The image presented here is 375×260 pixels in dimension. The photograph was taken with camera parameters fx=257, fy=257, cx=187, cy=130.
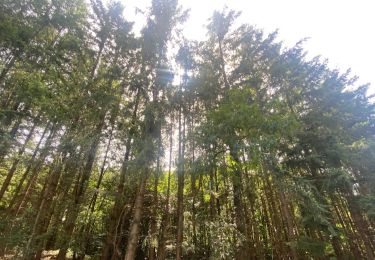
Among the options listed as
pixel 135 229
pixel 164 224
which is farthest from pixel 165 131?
pixel 135 229

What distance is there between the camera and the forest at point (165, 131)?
32.7 ft

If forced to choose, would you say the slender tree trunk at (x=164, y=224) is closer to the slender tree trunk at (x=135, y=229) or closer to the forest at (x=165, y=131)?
the forest at (x=165, y=131)

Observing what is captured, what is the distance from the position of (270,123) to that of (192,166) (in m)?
3.31

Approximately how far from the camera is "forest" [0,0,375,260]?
32.7 ft

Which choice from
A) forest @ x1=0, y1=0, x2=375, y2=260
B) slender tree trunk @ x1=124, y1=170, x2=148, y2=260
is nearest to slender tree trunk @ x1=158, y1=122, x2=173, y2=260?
forest @ x1=0, y1=0, x2=375, y2=260

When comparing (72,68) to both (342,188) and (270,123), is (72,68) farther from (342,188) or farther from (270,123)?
(342,188)

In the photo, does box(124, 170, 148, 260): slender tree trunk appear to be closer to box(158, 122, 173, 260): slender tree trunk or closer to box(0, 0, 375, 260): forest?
box(0, 0, 375, 260): forest

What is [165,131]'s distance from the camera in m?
14.0

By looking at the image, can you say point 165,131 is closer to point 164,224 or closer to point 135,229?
point 164,224

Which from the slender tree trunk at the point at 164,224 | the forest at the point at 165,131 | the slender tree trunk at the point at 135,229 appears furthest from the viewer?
the slender tree trunk at the point at 164,224

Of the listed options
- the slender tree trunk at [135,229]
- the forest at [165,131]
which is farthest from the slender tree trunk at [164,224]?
the slender tree trunk at [135,229]

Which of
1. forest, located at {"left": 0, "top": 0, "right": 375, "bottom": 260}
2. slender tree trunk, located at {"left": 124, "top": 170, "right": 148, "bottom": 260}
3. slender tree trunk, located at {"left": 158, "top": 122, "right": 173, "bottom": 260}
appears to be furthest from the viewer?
slender tree trunk, located at {"left": 158, "top": 122, "right": 173, "bottom": 260}

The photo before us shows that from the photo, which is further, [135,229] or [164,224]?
[164,224]

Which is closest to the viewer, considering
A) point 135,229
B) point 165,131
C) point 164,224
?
point 135,229
